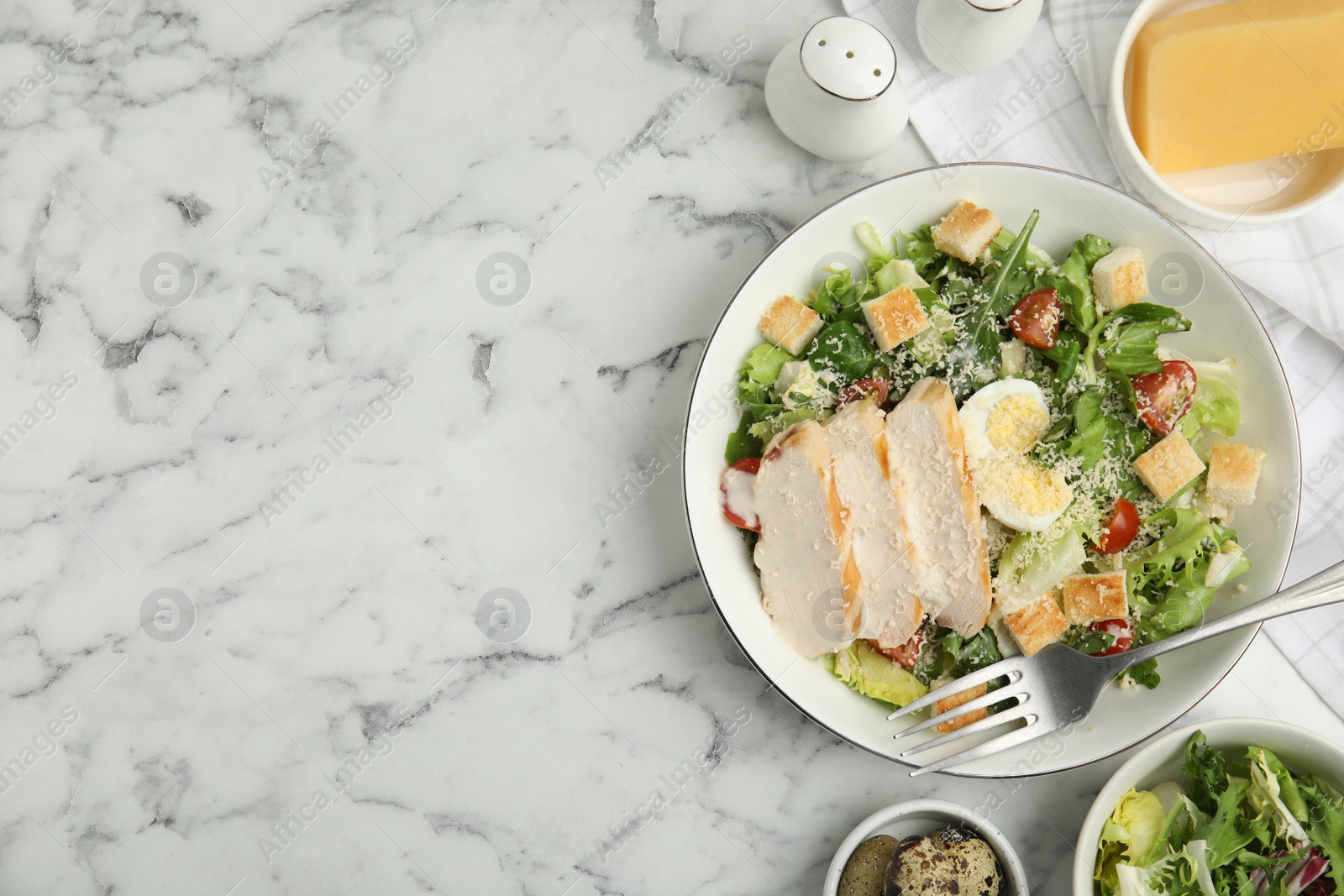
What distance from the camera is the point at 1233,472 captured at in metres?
2.05

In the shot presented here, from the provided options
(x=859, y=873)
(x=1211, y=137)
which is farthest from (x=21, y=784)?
(x=1211, y=137)

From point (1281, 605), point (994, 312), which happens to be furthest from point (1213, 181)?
point (1281, 605)

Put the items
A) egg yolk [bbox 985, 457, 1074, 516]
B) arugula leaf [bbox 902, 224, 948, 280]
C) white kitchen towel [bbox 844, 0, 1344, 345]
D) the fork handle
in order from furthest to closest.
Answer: white kitchen towel [bbox 844, 0, 1344, 345] < arugula leaf [bbox 902, 224, 948, 280] < egg yolk [bbox 985, 457, 1074, 516] < the fork handle

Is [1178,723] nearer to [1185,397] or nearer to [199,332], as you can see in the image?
[1185,397]

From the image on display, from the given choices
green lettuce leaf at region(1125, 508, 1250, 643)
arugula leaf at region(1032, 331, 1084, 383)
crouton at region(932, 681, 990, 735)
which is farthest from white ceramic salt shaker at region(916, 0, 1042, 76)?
crouton at region(932, 681, 990, 735)

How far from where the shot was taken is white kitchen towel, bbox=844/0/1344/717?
7.57 feet

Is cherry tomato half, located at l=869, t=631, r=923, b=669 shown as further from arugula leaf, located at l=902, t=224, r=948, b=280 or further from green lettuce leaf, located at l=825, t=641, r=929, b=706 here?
arugula leaf, located at l=902, t=224, r=948, b=280

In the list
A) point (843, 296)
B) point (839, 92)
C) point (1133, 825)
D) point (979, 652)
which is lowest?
point (1133, 825)

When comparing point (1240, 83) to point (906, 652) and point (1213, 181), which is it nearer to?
point (1213, 181)

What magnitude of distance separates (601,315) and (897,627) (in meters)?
1.13

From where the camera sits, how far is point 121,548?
2.42 metres

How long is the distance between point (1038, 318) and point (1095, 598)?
0.68 m

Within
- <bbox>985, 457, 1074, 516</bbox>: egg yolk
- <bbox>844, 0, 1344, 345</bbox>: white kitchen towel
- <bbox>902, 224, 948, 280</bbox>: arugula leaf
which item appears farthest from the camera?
<bbox>844, 0, 1344, 345</bbox>: white kitchen towel

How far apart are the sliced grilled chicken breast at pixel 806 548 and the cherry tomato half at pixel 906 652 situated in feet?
0.39
